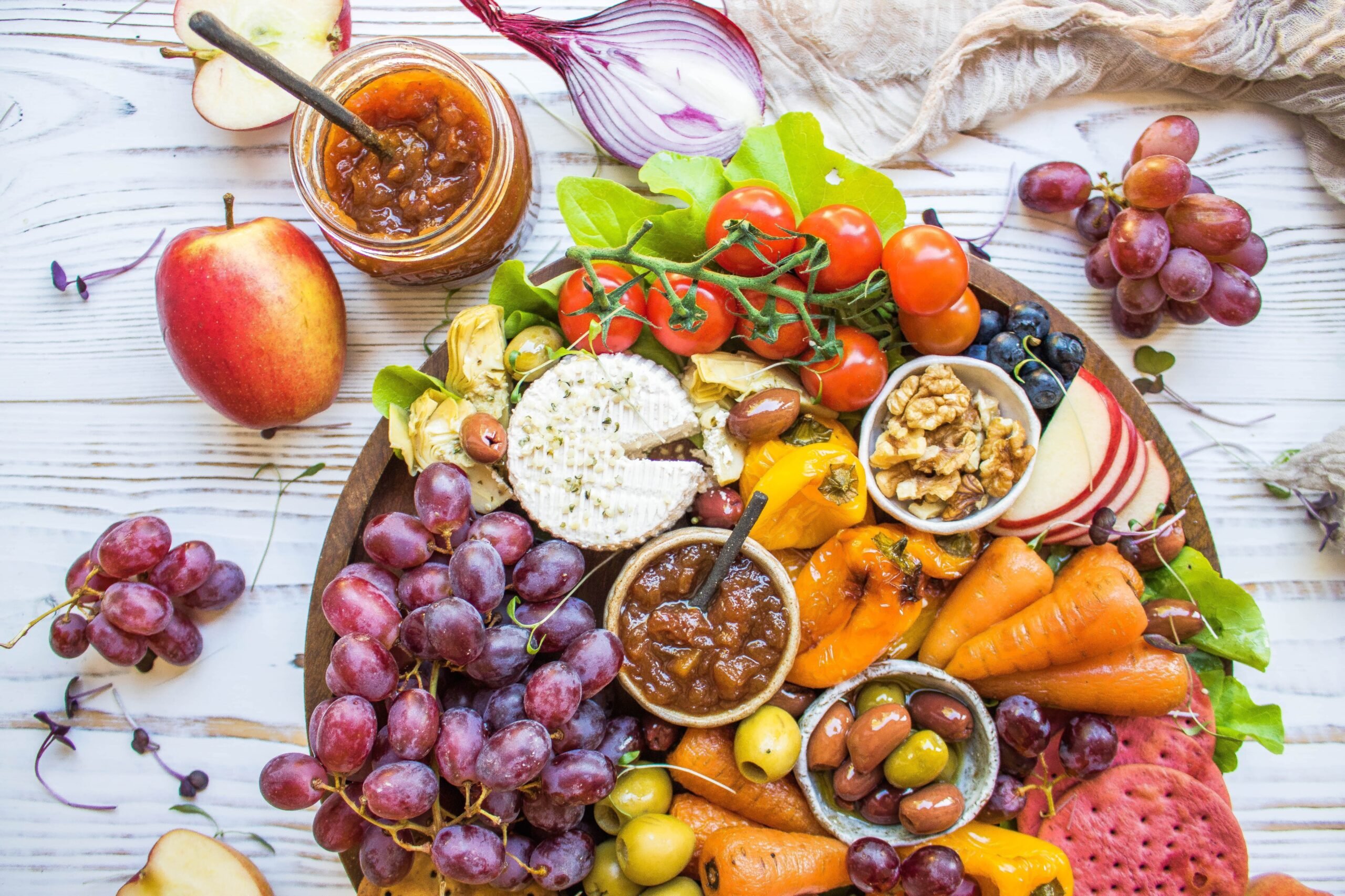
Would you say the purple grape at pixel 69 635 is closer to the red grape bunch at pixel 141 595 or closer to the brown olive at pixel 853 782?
the red grape bunch at pixel 141 595

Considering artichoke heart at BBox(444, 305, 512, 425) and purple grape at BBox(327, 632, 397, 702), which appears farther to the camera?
artichoke heart at BBox(444, 305, 512, 425)

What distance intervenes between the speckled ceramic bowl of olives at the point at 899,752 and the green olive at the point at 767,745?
54mm

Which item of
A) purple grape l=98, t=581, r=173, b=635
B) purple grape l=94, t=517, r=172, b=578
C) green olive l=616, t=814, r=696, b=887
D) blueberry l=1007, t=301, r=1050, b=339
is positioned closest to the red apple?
purple grape l=94, t=517, r=172, b=578

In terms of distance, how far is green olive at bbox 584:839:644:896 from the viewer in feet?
4.86

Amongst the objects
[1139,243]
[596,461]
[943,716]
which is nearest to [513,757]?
[596,461]

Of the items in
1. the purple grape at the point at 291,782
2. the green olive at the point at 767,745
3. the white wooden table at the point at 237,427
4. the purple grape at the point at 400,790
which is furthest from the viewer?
the white wooden table at the point at 237,427

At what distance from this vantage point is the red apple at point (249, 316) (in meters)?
1.61

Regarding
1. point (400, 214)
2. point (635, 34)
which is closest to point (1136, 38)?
point (635, 34)

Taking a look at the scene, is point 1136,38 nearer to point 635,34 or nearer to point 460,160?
point 635,34

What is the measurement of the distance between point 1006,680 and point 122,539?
A: 5.87 ft

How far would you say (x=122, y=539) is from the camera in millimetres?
1656

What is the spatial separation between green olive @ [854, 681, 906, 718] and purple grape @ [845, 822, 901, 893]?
0.22m

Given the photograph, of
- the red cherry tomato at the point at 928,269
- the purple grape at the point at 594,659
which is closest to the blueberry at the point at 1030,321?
A: the red cherry tomato at the point at 928,269

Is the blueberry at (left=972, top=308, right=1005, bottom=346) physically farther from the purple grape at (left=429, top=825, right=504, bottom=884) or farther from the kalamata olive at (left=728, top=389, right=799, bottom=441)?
the purple grape at (left=429, top=825, right=504, bottom=884)
